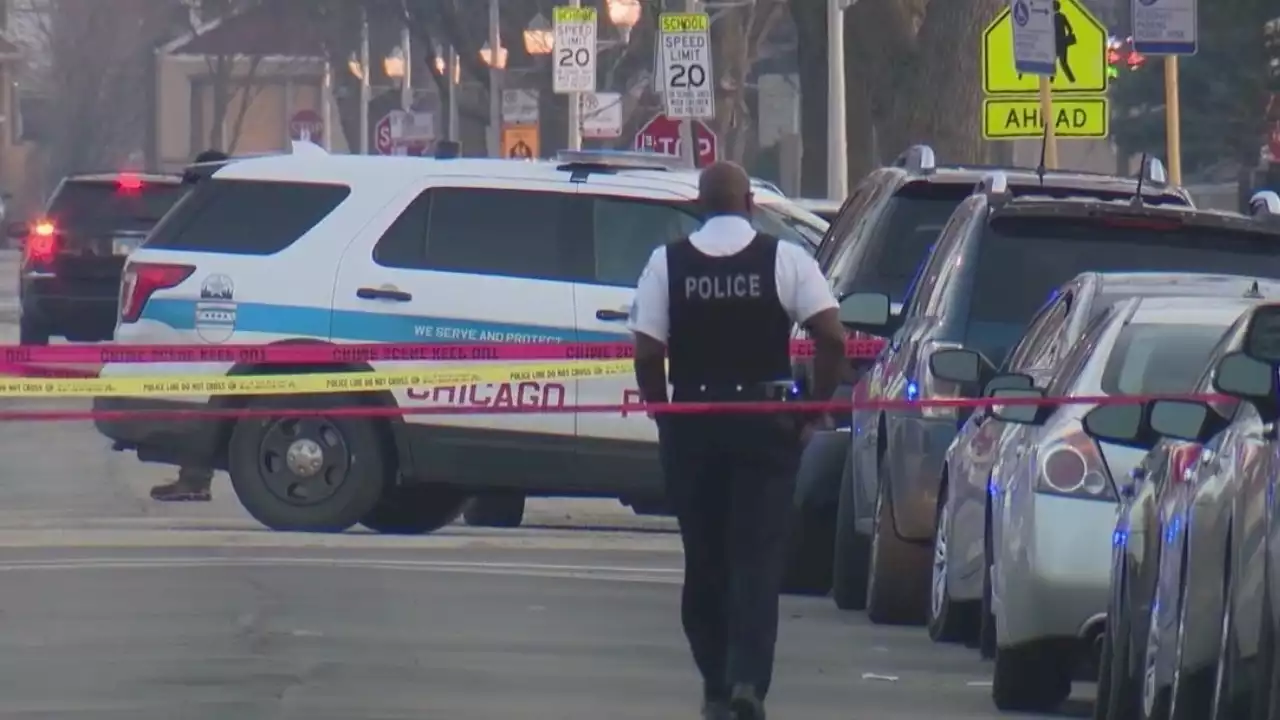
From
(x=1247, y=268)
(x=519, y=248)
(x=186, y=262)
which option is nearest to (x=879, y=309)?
(x=1247, y=268)

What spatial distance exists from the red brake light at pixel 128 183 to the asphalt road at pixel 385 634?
10.4 metres

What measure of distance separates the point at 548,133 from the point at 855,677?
54612 mm

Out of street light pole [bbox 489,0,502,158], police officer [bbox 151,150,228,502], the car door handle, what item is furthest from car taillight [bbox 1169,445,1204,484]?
street light pole [bbox 489,0,502,158]

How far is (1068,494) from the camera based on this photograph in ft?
31.8

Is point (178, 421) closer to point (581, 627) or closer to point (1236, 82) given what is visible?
point (581, 627)

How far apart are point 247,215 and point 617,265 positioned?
6.19 feet

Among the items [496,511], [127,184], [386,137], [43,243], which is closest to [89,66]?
[386,137]

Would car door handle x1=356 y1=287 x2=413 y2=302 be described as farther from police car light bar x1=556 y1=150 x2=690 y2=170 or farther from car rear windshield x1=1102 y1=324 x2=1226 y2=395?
car rear windshield x1=1102 y1=324 x2=1226 y2=395

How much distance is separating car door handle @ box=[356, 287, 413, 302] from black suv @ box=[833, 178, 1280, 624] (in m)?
3.67

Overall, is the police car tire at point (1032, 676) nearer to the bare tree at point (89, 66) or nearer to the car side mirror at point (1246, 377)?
the car side mirror at point (1246, 377)

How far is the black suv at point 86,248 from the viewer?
2700 cm

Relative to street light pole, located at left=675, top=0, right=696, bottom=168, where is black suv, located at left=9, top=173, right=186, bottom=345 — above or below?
below

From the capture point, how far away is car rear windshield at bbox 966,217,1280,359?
38.9 feet

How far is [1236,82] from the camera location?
4466cm
